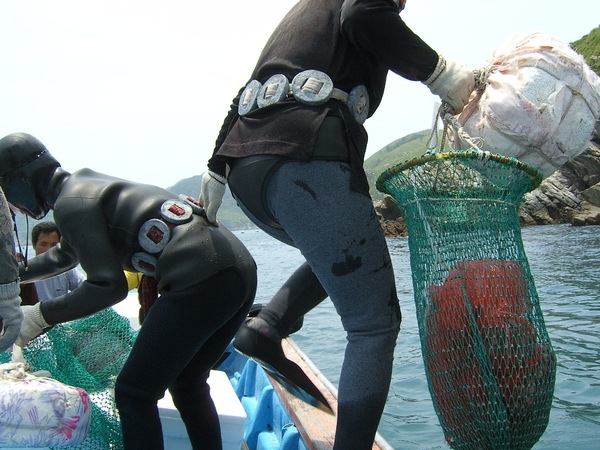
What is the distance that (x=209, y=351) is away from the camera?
273 cm

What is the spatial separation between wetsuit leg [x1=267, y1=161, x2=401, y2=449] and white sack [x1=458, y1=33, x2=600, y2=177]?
53 centimetres

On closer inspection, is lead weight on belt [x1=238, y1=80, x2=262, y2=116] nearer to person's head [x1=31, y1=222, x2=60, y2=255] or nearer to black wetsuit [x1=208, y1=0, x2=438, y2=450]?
black wetsuit [x1=208, y1=0, x2=438, y2=450]

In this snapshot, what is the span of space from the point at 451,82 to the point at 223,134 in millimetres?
876

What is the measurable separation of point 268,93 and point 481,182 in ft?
2.54

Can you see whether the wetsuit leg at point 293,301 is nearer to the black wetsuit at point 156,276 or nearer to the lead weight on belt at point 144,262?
the black wetsuit at point 156,276

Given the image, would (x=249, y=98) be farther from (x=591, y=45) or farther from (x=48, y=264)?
(x=591, y=45)

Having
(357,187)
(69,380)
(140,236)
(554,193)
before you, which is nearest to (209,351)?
(140,236)

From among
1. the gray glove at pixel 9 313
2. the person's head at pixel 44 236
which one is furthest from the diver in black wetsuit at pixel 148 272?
the person's head at pixel 44 236

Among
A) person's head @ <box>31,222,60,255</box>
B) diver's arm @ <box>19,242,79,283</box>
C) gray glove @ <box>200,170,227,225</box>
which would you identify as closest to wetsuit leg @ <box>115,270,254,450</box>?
gray glove @ <box>200,170,227,225</box>

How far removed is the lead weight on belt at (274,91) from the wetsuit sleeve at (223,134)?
268mm

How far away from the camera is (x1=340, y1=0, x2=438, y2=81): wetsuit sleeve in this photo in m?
1.97

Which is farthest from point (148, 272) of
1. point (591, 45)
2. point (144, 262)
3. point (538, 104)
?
point (591, 45)

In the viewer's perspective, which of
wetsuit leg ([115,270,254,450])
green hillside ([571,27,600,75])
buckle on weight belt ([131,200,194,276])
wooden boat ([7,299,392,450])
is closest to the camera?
wetsuit leg ([115,270,254,450])

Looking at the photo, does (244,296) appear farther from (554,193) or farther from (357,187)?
(554,193)
